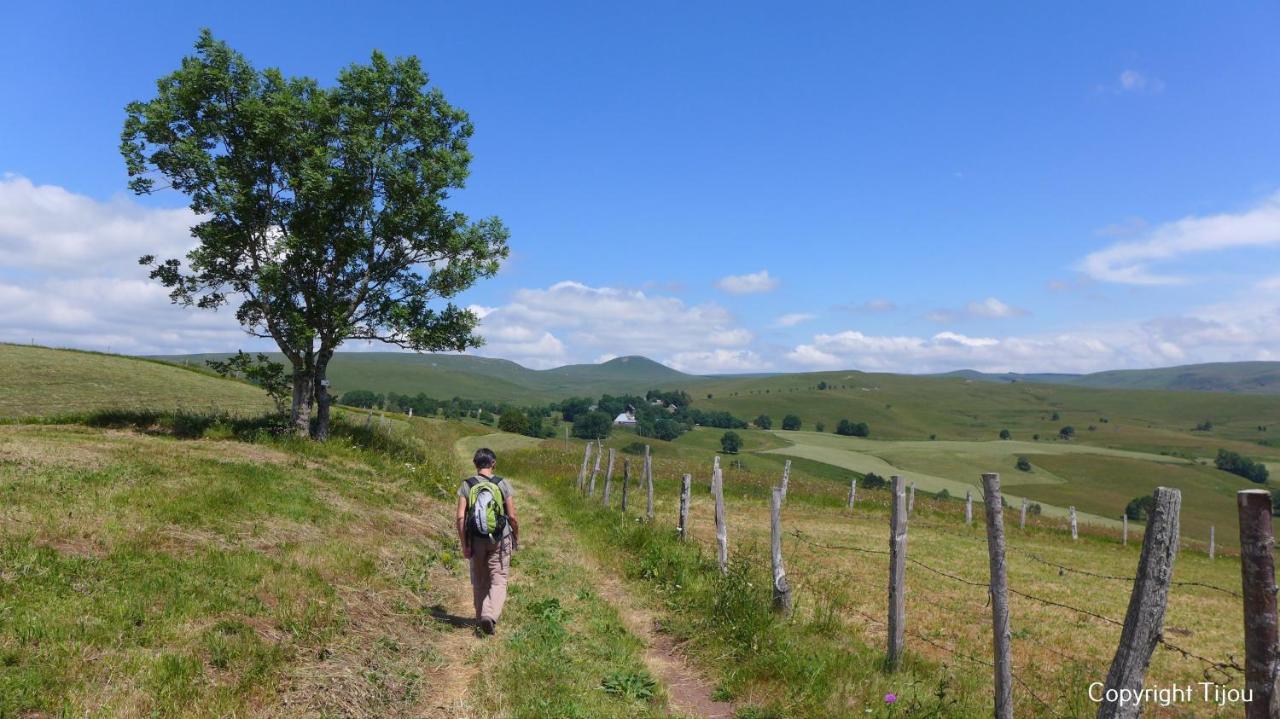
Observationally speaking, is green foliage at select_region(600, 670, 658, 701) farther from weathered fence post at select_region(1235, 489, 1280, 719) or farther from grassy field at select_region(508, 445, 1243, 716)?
weathered fence post at select_region(1235, 489, 1280, 719)

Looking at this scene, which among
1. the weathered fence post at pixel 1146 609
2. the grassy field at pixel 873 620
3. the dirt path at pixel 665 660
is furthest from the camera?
the grassy field at pixel 873 620

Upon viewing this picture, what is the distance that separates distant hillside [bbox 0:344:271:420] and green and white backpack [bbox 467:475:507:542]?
26.9 meters

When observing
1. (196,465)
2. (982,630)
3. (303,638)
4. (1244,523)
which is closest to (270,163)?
(196,465)

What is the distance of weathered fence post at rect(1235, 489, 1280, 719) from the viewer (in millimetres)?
4922

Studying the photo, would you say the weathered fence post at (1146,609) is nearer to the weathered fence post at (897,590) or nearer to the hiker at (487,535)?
the weathered fence post at (897,590)

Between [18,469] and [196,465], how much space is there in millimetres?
3768

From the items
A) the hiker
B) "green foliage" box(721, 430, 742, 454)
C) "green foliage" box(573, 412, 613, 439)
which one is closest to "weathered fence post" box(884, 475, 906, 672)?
the hiker

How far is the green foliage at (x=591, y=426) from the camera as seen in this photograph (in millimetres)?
169125

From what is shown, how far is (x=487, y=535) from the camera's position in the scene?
1038cm

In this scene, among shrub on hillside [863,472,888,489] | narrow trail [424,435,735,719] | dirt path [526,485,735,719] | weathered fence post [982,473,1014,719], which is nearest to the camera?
weathered fence post [982,473,1014,719]

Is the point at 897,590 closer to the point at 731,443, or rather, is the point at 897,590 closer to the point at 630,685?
the point at 630,685

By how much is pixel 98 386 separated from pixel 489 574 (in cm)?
4032

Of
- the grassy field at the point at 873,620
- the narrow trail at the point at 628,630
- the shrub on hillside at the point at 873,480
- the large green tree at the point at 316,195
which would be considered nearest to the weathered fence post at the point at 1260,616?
the grassy field at the point at 873,620

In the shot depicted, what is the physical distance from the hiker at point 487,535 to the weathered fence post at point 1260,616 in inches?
328
